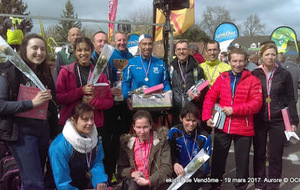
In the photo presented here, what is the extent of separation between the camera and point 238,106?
3506mm

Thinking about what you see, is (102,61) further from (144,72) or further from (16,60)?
(144,72)

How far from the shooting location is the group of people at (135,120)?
2.68 m

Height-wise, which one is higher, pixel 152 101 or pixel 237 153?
pixel 152 101

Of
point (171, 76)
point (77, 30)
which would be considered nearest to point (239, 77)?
point (171, 76)

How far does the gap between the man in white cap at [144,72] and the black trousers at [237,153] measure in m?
1.02

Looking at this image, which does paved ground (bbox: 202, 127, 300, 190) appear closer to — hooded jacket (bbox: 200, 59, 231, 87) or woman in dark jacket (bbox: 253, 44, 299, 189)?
woman in dark jacket (bbox: 253, 44, 299, 189)

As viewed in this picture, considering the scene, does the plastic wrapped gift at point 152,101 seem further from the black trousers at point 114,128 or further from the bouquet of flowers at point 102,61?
the bouquet of flowers at point 102,61

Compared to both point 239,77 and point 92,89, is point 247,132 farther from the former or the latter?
point 92,89

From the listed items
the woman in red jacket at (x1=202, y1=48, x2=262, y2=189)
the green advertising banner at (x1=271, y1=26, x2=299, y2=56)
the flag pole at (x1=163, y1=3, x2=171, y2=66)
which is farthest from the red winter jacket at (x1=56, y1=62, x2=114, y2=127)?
the green advertising banner at (x1=271, y1=26, x2=299, y2=56)

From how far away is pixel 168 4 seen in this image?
Result: 4.88 metres

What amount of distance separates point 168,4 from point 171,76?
1.49 metres

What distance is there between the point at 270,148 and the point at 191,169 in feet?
4.12

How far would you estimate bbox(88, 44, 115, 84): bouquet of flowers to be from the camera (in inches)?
119

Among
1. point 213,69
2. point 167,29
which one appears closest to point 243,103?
point 213,69
